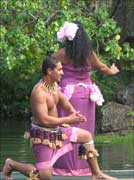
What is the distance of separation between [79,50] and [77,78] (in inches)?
13.9

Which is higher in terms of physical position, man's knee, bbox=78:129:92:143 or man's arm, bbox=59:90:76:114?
man's arm, bbox=59:90:76:114

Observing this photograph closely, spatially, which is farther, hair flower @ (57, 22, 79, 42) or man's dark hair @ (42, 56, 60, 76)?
hair flower @ (57, 22, 79, 42)

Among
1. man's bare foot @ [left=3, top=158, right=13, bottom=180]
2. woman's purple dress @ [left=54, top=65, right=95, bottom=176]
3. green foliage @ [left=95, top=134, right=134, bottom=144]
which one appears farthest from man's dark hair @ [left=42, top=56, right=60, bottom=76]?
green foliage @ [left=95, top=134, right=134, bottom=144]

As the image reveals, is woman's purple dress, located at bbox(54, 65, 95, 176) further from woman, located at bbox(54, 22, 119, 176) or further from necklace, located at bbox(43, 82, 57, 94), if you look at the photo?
necklace, located at bbox(43, 82, 57, 94)

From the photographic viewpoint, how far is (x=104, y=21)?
1488 cm

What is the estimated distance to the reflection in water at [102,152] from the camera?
1128 cm

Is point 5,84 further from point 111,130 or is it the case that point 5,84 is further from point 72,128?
point 72,128

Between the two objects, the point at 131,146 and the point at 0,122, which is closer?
the point at 131,146

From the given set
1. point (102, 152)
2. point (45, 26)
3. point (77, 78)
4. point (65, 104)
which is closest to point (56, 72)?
point (65, 104)

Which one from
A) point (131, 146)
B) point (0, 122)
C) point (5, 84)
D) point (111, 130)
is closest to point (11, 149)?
point (131, 146)

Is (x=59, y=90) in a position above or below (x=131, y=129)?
above

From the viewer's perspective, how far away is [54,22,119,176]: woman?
7.93m

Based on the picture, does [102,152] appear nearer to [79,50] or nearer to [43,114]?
[79,50]

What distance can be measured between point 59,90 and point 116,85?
1283 centimetres
